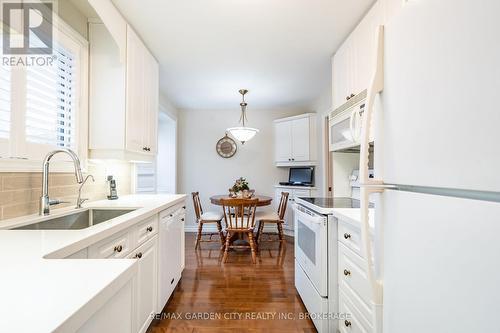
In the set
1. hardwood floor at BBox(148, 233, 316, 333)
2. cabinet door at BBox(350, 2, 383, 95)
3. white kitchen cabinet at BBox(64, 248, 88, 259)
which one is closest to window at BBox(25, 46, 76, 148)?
white kitchen cabinet at BBox(64, 248, 88, 259)

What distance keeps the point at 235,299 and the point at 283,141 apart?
9.82ft

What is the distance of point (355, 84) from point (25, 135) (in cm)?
225

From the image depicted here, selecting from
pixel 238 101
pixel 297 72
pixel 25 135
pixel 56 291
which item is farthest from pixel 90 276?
pixel 238 101

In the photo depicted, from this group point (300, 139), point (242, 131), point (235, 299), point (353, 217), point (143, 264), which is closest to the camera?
point (353, 217)

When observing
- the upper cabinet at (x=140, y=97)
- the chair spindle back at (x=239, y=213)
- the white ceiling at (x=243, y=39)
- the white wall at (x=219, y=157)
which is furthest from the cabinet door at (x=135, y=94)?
the white wall at (x=219, y=157)

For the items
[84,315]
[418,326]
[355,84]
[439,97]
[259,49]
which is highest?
[259,49]

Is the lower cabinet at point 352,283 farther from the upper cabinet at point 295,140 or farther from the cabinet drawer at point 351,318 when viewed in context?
the upper cabinet at point 295,140

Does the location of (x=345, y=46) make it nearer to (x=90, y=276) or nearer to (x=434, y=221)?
(x=434, y=221)

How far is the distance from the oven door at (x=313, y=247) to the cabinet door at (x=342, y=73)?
1.08 m

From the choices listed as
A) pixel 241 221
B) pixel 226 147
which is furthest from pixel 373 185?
pixel 226 147

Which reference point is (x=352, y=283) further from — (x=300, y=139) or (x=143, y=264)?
(x=300, y=139)

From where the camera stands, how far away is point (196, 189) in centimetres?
491

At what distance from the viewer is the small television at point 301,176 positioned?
4332mm

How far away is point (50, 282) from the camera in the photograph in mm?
564
